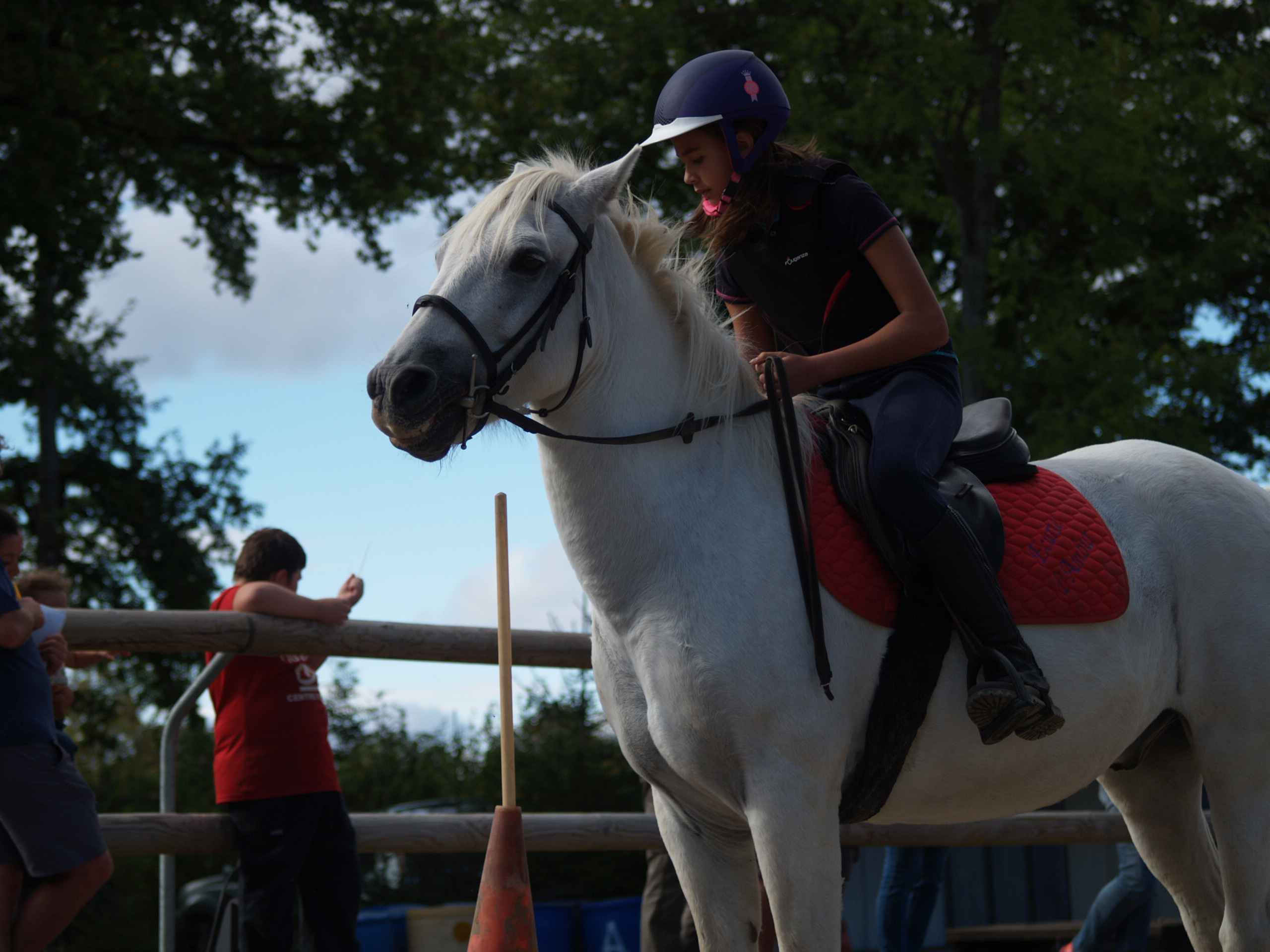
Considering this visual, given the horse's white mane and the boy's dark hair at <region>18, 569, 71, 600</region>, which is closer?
the horse's white mane

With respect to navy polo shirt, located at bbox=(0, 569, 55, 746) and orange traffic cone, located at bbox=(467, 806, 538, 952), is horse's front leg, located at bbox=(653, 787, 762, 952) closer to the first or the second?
orange traffic cone, located at bbox=(467, 806, 538, 952)

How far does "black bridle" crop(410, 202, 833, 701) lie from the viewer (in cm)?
266

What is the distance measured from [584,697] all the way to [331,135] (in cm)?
819

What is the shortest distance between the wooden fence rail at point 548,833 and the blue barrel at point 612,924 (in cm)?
298

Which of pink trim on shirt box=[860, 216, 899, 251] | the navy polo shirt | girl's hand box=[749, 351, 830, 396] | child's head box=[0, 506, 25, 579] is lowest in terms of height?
the navy polo shirt

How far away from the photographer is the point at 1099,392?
13500mm

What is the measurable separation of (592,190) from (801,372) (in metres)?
0.66

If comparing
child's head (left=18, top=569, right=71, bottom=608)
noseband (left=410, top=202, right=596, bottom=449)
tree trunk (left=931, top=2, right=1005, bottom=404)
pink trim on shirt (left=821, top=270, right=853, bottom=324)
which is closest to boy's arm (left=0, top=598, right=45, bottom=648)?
child's head (left=18, top=569, right=71, bottom=608)

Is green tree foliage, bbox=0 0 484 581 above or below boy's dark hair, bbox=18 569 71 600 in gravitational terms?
above

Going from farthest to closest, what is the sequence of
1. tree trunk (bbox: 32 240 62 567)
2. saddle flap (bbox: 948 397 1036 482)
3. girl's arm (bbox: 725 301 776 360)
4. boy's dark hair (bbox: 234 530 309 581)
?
tree trunk (bbox: 32 240 62 567) < boy's dark hair (bbox: 234 530 309 581) < girl's arm (bbox: 725 301 776 360) < saddle flap (bbox: 948 397 1036 482)

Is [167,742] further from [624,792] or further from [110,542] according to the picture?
[110,542]

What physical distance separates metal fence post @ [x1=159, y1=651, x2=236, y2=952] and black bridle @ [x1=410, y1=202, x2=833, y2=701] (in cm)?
203

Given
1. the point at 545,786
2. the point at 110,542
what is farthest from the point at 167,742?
the point at 110,542

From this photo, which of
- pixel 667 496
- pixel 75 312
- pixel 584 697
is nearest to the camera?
pixel 667 496
